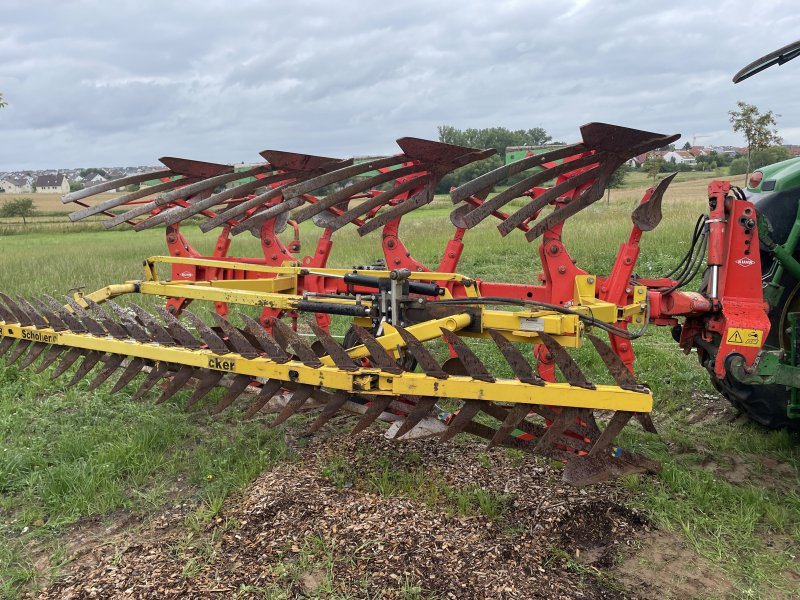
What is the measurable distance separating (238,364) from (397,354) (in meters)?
0.87

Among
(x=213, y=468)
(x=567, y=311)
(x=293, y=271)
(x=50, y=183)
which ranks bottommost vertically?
(x=213, y=468)

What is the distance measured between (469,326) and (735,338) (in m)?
1.27

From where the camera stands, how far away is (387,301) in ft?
11.7

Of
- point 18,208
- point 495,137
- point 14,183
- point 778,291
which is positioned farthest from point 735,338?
point 14,183

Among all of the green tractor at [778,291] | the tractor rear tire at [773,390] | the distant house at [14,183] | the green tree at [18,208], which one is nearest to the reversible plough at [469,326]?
the green tractor at [778,291]

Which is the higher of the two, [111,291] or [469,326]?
[111,291]

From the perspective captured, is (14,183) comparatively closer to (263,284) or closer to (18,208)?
(18,208)

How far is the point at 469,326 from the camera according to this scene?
3320 millimetres

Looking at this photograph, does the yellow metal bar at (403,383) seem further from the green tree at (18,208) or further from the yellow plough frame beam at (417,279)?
the green tree at (18,208)

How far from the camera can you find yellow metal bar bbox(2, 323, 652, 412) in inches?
107

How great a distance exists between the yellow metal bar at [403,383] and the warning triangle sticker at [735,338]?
612 millimetres

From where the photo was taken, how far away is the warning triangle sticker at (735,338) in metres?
2.94

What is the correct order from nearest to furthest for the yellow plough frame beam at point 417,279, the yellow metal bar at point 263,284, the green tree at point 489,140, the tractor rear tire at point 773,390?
1. the yellow plough frame beam at point 417,279
2. the tractor rear tire at point 773,390
3. the yellow metal bar at point 263,284
4. the green tree at point 489,140

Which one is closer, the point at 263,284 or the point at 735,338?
the point at 735,338
